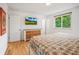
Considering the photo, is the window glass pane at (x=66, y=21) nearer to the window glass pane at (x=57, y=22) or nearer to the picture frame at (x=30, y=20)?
the window glass pane at (x=57, y=22)

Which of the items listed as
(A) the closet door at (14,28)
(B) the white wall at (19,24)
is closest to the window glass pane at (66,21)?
(B) the white wall at (19,24)

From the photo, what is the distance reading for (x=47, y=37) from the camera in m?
1.78

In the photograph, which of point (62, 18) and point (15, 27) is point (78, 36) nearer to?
point (62, 18)

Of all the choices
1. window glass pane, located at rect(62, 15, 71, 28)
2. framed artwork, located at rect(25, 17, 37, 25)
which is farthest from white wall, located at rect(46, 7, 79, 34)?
framed artwork, located at rect(25, 17, 37, 25)

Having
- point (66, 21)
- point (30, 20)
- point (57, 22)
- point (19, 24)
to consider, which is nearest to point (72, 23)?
point (66, 21)

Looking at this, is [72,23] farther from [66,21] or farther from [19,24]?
[19,24]

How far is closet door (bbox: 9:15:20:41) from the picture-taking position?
1.52 meters

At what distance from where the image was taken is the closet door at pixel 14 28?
1.52 m

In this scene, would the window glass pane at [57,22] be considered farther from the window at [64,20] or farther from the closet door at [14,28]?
the closet door at [14,28]

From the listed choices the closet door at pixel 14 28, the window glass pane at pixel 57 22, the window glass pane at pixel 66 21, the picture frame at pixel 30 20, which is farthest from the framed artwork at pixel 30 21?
the window glass pane at pixel 66 21

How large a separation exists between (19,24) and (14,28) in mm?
147

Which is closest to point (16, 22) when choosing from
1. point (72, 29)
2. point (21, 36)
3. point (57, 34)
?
point (21, 36)

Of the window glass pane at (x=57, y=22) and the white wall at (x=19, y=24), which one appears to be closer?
the white wall at (x=19, y=24)

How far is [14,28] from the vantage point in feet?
5.08
